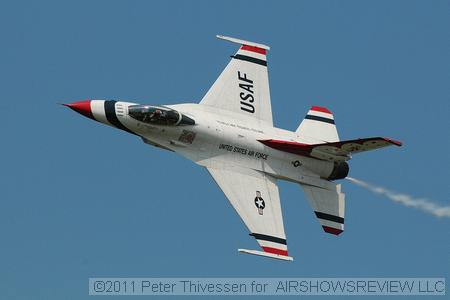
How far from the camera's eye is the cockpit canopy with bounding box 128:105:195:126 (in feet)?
146

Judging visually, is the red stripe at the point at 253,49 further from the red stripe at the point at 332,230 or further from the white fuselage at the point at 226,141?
the red stripe at the point at 332,230

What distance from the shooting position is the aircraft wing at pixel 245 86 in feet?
154

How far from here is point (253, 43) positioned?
160ft

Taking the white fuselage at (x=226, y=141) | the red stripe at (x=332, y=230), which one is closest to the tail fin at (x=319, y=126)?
the white fuselage at (x=226, y=141)

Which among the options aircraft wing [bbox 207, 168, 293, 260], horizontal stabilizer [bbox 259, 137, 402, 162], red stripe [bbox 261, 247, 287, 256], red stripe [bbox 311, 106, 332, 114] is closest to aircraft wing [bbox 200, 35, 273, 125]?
horizontal stabilizer [bbox 259, 137, 402, 162]

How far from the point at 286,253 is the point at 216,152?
171 inches

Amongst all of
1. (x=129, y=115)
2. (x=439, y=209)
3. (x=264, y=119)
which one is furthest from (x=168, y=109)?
(x=439, y=209)

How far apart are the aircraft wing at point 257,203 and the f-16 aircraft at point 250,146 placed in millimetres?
35

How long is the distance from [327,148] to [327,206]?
7.24 ft

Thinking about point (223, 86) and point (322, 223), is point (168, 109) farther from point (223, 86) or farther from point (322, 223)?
point (322, 223)

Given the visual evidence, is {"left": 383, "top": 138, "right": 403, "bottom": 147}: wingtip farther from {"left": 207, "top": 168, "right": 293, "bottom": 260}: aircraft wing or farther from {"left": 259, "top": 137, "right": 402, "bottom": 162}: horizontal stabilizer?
{"left": 207, "top": 168, "right": 293, "bottom": 260}: aircraft wing

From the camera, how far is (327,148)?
4575 centimetres

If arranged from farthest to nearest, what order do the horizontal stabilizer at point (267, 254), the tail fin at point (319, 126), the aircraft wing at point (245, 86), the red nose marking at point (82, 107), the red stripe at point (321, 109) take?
the red stripe at point (321, 109) → the tail fin at point (319, 126) → the aircraft wing at point (245, 86) → the red nose marking at point (82, 107) → the horizontal stabilizer at point (267, 254)

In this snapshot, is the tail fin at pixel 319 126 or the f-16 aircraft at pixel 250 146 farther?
the tail fin at pixel 319 126
